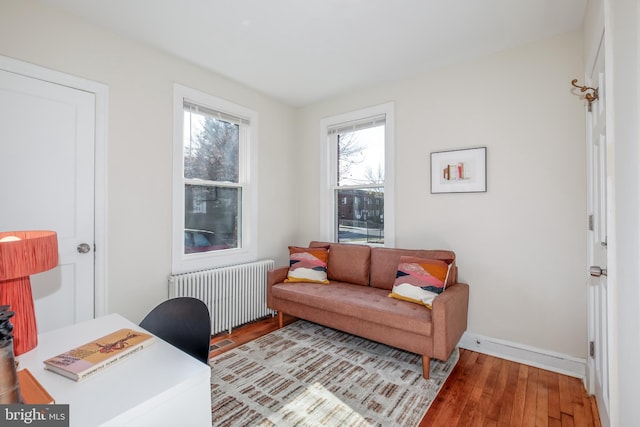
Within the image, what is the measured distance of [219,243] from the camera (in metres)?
3.30

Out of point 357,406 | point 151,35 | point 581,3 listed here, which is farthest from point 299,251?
point 581,3

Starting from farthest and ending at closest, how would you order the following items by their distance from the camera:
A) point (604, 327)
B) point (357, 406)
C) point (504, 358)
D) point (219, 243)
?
point (219, 243) → point (504, 358) → point (357, 406) → point (604, 327)

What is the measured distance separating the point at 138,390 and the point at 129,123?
7.76 ft

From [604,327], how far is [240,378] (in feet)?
7.86

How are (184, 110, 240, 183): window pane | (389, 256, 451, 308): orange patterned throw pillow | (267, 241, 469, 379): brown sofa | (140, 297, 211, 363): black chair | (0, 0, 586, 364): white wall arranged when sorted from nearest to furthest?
(140, 297, 211, 363): black chair
(267, 241, 469, 379): brown sofa
(0, 0, 586, 364): white wall
(389, 256, 451, 308): orange patterned throw pillow
(184, 110, 240, 183): window pane

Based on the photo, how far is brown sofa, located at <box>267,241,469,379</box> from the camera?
2.23 m

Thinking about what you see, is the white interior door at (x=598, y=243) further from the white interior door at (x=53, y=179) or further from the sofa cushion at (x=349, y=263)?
the white interior door at (x=53, y=179)

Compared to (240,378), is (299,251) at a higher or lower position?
higher

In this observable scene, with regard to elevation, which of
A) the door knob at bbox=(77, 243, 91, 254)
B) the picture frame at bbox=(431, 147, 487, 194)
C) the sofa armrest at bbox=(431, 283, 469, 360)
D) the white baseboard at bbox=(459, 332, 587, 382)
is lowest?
the white baseboard at bbox=(459, 332, 587, 382)

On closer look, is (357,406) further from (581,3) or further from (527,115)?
(581,3)

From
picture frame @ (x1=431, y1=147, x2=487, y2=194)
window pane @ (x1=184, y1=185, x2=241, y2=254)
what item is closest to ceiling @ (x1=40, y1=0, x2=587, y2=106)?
picture frame @ (x1=431, y1=147, x2=487, y2=194)

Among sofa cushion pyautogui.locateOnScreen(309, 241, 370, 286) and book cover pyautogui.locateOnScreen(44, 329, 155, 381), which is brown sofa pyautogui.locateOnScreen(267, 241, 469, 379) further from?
book cover pyautogui.locateOnScreen(44, 329, 155, 381)

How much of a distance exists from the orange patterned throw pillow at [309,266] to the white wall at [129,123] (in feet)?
4.08

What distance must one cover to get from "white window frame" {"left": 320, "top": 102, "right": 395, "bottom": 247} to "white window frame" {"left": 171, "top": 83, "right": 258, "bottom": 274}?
87 centimetres
